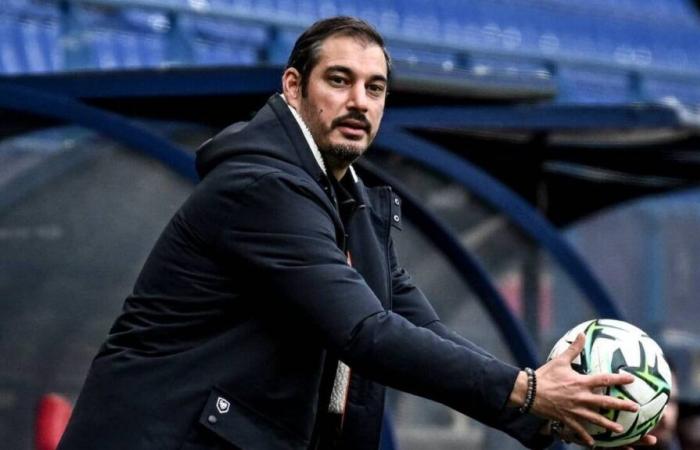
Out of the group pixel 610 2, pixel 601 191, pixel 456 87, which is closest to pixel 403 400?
pixel 456 87

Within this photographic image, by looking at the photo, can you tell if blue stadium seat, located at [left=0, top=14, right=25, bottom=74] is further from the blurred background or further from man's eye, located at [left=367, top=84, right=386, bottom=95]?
man's eye, located at [left=367, top=84, right=386, bottom=95]

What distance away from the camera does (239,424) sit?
3336 mm

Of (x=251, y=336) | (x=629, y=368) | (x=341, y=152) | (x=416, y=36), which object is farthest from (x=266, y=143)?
(x=416, y=36)

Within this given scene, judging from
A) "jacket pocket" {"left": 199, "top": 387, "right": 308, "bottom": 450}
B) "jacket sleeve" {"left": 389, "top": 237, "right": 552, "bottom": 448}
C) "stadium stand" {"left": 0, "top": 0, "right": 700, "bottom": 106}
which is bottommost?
"stadium stand" {"left": 0, "top": 0, "right": 700, "bottom": 106}

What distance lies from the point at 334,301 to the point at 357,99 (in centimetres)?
45

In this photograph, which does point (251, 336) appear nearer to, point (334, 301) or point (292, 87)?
point (334, 301)

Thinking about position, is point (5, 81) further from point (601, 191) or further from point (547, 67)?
point (547, 67)

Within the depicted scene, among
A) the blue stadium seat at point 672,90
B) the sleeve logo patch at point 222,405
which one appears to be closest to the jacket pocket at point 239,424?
the sleeve logo patch at point 222,405

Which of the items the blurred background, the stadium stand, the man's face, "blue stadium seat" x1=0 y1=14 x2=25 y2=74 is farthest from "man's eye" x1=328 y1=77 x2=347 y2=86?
"blue stadium seat" x1=0 y1=14 x2=25 y2=74

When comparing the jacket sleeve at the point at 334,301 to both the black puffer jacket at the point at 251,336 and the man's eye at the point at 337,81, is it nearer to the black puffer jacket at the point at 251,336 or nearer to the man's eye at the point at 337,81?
the black puffer jacket at the point at 251,336

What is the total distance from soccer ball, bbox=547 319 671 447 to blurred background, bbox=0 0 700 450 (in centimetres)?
213

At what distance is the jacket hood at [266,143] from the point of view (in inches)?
135

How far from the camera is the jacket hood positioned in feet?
11.2

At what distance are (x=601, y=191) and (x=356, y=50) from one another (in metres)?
6.35
